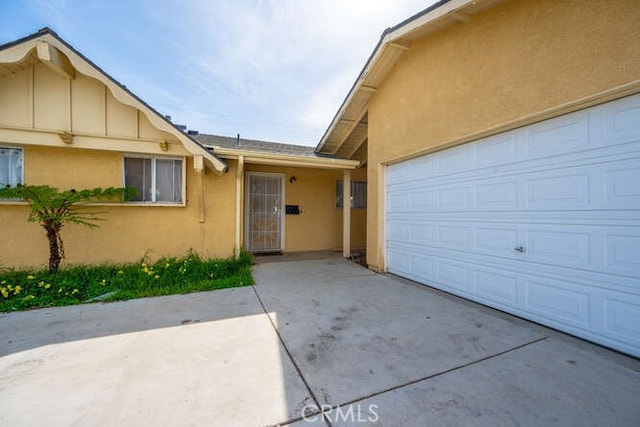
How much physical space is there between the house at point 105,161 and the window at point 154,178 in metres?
0.02

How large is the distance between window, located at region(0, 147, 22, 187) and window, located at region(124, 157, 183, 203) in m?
1.74

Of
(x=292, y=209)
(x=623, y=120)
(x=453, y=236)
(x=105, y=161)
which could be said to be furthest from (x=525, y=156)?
Answer: (x=105, y=161)

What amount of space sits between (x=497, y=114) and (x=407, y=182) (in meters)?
2.07

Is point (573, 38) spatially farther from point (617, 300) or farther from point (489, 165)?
point (617, 300)

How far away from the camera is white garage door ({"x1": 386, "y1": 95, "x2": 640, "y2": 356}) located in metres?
2.51

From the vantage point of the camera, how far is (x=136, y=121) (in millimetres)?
5219

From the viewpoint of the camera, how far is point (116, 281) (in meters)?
4.55

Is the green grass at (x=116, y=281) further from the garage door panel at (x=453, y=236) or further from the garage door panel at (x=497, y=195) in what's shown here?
the garage door panel at (x=497, y=195)

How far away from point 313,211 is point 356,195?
6.08ft

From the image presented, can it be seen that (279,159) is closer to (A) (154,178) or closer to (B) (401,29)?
(A) (154,178)

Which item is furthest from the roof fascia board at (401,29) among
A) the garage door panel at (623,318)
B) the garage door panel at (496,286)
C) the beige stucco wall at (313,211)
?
Answer: the garage door panel at (623,318)

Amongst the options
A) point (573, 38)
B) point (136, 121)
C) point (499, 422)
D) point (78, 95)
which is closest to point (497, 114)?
point (573, 38)

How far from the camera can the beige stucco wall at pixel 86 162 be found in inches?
183

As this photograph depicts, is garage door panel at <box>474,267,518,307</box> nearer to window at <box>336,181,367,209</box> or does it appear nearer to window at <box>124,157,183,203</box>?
window at <box>336,181,367,209</box>
